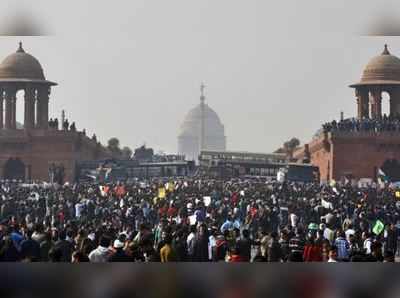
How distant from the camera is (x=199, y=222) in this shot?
533 inches

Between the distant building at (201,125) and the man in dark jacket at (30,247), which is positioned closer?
the man in dark jacket at (30,247)

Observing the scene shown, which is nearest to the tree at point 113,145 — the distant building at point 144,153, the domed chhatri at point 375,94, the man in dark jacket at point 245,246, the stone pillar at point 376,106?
the distant building at point 144,153

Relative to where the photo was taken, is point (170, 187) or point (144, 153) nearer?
point (144, 153)

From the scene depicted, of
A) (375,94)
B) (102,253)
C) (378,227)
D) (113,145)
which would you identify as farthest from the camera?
(375,94)

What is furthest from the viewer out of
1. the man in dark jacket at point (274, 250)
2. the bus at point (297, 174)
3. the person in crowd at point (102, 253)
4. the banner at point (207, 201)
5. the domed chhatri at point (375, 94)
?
the bus at point (297, 174)

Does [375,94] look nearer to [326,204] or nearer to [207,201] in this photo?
[326,204]

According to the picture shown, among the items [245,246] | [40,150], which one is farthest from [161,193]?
[40,150]

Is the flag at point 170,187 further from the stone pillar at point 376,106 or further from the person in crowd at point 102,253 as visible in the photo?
the person in crowd at point 102,253

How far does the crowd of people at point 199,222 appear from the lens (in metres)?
7.83

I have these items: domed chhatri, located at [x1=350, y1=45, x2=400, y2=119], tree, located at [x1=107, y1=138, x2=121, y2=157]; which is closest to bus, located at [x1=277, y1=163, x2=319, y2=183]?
domed chhatri, located at [x1=350, y1=45, x2=400, y2=119]

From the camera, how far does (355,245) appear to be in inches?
397

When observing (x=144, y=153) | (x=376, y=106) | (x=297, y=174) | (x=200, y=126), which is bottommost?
(x=144, y=153)

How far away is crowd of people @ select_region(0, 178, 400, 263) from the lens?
7.83 metres

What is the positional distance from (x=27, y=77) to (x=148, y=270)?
1072 cm
